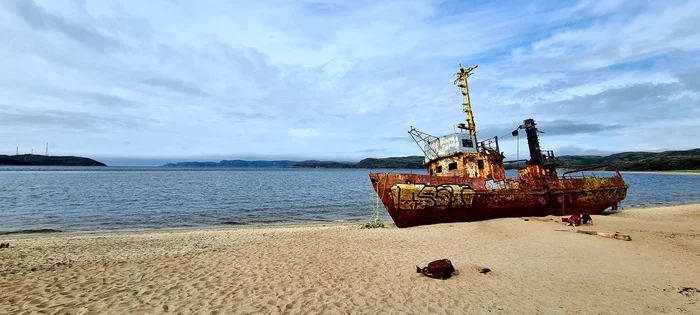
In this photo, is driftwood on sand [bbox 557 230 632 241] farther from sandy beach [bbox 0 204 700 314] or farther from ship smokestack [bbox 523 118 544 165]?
ship smokestack [bbox 523 118 544 165]

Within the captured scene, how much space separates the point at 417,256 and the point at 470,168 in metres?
9.38

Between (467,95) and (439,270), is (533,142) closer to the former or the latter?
(467,95)

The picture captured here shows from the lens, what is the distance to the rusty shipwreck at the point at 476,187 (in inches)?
679

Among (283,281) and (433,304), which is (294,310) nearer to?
(283,281)

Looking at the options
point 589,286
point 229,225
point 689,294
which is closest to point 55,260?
point 229,225

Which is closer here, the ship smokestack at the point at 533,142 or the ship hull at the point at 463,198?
the ship hull at the point at 463,198

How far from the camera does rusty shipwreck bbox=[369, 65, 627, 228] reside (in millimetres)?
17234

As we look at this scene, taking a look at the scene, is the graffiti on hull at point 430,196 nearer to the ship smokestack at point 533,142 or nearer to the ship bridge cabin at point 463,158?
the ship bridge cabin at point 463,158

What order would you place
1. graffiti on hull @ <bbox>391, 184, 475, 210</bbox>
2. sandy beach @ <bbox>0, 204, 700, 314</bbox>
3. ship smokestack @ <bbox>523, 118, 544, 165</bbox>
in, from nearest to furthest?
1. sandy beach @ <bbox>0, 204, 700, 314</bbox>
2. graffiti on hull @ <bbox>391, 184, 475, 210</bbox>
3. ship smokestack @ <bbox>523, 118, 544, 165</bbox>

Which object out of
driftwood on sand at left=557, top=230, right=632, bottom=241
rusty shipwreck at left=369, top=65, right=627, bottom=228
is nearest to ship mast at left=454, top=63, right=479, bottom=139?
rusty shipwreck at left=369, top=65, right=627, bottom=228

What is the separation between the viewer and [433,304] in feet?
22.9

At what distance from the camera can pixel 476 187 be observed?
58.7 ft

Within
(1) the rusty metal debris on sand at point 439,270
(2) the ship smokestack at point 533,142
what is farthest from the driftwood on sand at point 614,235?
(1) the rusty metal debris on sand at point 439,270

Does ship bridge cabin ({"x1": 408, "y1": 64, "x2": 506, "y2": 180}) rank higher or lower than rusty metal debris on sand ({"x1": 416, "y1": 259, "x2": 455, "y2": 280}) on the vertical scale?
higher
